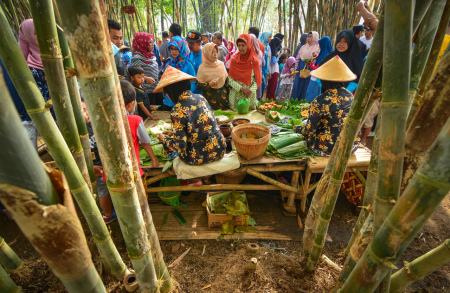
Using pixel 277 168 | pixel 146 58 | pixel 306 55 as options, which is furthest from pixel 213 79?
pixel 306 55

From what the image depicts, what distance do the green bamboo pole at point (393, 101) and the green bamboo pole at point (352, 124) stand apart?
1.34ft

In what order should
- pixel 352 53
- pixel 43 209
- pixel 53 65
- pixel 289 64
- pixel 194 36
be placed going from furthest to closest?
pixel 289 64 → pixel 194 36 → pixel 352 53 → pixel 53 65 → pixel 43 209

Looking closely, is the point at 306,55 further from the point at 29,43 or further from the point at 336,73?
the point at 29,43

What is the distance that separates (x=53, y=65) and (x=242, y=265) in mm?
2435

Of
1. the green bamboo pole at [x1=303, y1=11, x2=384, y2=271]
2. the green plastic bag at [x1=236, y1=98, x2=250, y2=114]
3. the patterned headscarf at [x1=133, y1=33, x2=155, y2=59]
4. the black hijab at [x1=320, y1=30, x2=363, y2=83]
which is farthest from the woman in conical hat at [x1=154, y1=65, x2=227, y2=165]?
the black hijab at [x1=320, y1=30, x2=363, y2=83]

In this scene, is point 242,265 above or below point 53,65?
below

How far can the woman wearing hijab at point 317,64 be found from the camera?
18.8ft

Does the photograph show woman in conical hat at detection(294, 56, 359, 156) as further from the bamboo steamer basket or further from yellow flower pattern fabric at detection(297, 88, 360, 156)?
the bamboo steamer basket

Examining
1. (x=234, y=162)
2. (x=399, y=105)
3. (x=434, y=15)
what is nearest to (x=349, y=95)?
(x=234, y=162)

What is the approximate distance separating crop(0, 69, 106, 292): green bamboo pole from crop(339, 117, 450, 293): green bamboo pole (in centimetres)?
101

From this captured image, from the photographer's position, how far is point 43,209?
522 mm

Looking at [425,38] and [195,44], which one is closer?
[425,38]

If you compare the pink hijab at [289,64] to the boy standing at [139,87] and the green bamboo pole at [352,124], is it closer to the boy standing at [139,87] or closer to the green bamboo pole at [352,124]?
the boy standing at [139,87]

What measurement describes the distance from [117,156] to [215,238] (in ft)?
7.82
